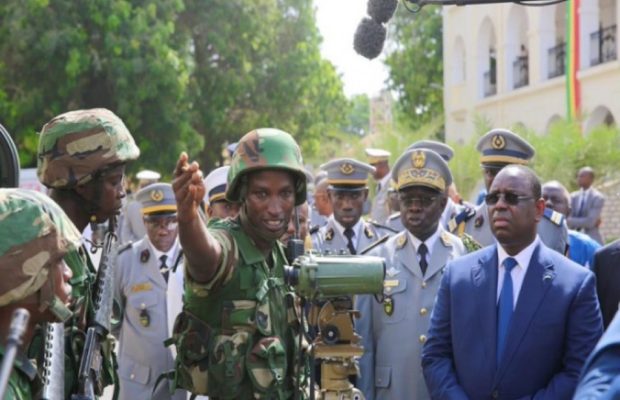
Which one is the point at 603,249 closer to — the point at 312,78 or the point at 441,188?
the point at 441,188

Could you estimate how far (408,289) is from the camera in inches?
268

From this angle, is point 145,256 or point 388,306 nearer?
point 388,306

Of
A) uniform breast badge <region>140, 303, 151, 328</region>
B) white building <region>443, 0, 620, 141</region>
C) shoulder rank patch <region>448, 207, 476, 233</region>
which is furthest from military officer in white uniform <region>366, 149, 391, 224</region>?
white building <region>443, 0, 620, 141</region>

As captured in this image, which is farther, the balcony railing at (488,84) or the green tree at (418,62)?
the green tree at (418,62)

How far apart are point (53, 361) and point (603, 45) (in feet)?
90.4

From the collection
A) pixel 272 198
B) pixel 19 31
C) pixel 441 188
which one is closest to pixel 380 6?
pixel 441 188

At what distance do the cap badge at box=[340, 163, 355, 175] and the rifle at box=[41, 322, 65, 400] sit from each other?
5.95 m

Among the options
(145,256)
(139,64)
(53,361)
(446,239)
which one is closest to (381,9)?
(446,239)

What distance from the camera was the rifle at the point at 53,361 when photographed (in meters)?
3.87

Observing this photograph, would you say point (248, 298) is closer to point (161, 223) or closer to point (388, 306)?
point (388, 306)

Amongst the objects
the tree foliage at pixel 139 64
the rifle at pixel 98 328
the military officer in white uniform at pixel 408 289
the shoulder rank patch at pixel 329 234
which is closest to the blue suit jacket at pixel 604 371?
the rifle at pixel 98 328

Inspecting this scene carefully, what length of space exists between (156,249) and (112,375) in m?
3.49

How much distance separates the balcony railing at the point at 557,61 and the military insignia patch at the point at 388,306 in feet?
87.6

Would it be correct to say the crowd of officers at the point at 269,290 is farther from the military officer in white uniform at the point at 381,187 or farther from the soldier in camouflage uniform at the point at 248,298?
the military officer in white uniform at the point at 381,187
